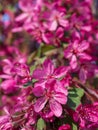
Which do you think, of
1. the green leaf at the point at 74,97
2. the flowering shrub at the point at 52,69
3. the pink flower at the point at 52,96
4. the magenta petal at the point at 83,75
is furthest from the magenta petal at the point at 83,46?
the pink flower at the point at 52,96

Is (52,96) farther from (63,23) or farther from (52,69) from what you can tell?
(63,23)

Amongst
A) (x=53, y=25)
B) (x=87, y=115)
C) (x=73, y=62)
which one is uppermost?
(x=53, y=25)

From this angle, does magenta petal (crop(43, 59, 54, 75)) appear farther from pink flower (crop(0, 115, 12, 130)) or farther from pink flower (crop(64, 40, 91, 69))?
pink flower (crop(64, 40, 91, 69))

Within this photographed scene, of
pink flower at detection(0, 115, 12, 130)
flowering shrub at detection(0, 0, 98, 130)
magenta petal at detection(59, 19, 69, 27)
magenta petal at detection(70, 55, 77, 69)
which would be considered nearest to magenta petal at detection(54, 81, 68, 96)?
flowering shrub at detection(0, 0, 98, 130)

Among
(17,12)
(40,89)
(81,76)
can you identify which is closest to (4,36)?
(17,12)

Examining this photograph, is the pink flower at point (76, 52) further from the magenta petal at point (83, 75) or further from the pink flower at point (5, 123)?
the pink flower at point (5, 123)

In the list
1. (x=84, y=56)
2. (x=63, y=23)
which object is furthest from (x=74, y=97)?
(x=63, y=23)
